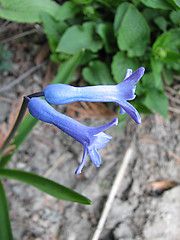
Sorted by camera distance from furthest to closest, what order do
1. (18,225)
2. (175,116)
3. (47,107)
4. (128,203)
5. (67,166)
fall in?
(175,116) → (67,166) → (128,203) → (18,225) → (47,107)

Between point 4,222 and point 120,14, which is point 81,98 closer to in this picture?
point 4,222

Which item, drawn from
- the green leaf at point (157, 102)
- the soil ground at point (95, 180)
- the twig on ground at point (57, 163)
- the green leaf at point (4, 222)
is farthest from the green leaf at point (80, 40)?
the green leaf at point (4, 222)

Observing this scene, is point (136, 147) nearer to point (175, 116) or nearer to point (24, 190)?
point (175, 116)

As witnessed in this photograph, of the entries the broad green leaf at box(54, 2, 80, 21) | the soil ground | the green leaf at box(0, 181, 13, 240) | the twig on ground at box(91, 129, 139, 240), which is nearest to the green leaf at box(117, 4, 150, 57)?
the broad green leaf at box(54, 2, 80, 21)

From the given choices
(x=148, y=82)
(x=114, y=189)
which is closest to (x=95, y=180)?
(x=114, y=189)

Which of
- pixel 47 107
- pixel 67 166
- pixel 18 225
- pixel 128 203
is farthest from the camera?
pixel 67 166

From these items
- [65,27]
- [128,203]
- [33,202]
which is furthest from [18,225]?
[65,27]
